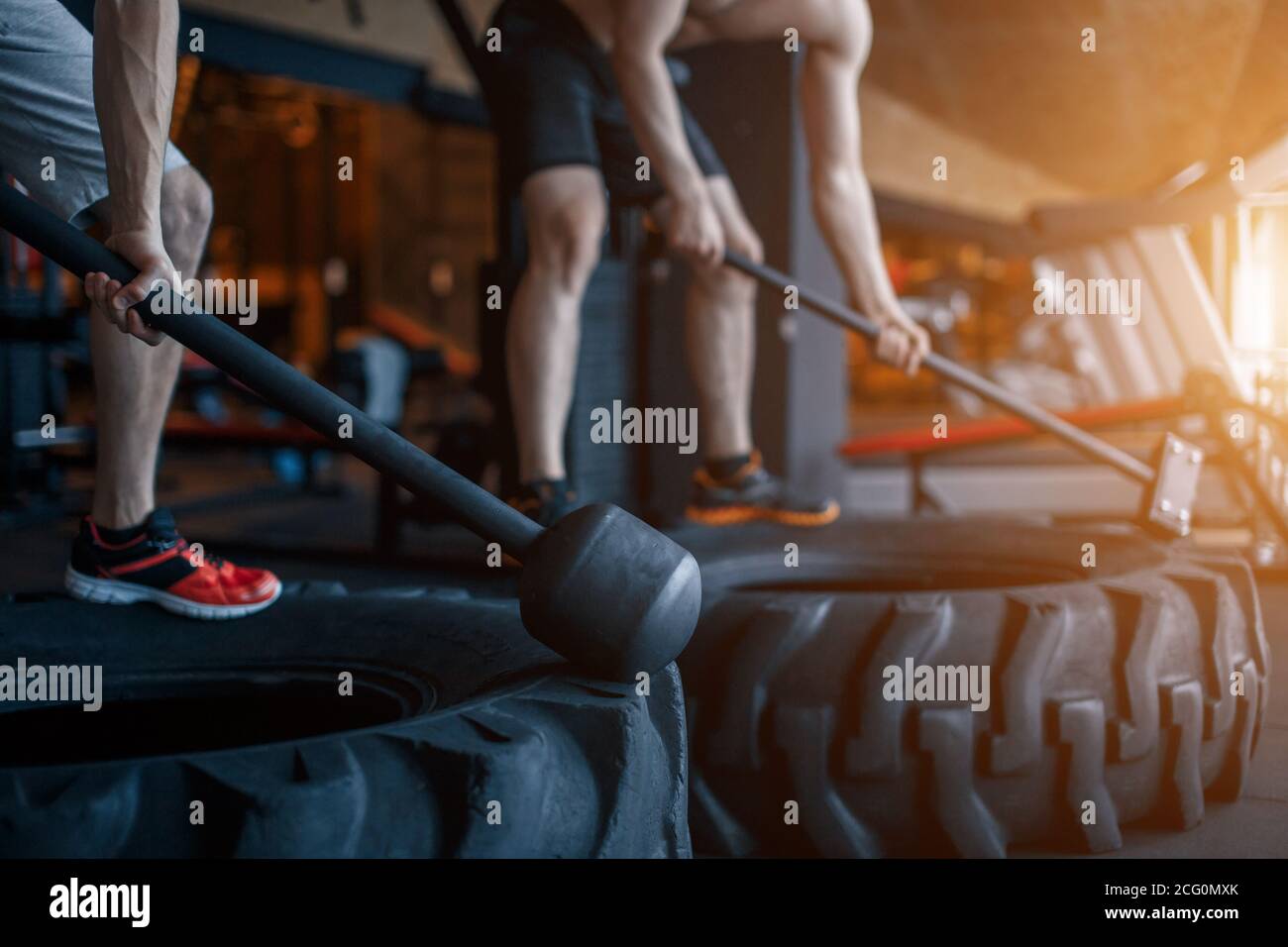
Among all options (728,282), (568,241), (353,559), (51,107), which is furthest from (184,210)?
(353,559)

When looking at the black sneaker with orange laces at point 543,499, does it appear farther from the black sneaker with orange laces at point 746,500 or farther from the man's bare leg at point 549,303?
the black sneaker with orange laces at point 746,500

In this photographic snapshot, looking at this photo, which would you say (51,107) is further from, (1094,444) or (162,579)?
(1094,444)

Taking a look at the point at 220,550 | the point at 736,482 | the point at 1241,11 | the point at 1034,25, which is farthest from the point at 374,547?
the point at 1034,25

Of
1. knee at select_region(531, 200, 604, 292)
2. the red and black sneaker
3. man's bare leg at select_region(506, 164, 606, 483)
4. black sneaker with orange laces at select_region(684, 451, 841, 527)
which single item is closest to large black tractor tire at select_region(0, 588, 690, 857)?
the red and black sneaker

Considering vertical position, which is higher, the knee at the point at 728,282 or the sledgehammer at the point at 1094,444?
the knee at the point at 728,282

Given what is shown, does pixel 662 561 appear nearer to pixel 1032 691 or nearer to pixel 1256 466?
pixel 1032 691

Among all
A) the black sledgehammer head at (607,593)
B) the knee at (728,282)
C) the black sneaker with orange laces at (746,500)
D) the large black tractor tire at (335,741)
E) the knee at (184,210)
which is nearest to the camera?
the large black tractor tire at (335,741)

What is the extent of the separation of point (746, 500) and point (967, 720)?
965mm

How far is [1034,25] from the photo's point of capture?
208 inches

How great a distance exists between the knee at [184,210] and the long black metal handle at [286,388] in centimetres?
29

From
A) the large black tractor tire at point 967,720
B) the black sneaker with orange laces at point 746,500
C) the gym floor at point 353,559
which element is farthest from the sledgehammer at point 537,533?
the black sneaker with orange laces at point 746,500

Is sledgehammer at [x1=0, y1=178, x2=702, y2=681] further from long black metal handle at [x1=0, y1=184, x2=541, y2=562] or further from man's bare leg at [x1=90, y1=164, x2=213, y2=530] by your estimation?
man's bare leg at [x1=90, y1=164, x2=213, y2=530]

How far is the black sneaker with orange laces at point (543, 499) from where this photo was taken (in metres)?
1.82

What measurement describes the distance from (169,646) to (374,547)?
1745 millimetres
